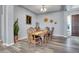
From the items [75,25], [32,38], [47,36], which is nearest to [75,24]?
[75,25]

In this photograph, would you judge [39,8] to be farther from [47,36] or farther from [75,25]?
[75,25]

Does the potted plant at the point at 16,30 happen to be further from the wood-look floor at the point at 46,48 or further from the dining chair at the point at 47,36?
the dining chair at the point at 47,36

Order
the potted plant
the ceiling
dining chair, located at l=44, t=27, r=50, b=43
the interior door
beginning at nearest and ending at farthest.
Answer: the ceiling → the potted plant → the interior door → dining chair, located at l=44, t=27, r=50, b=43

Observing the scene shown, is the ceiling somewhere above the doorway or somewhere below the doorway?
above

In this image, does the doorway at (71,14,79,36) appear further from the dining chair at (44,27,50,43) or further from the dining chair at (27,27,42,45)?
the dining chair at (27,27,42,45)

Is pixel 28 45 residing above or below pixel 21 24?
below

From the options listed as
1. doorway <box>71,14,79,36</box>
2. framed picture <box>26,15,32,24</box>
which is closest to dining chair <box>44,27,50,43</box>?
framed picture <box>26,15,32,24</box>

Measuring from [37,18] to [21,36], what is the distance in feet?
2.05

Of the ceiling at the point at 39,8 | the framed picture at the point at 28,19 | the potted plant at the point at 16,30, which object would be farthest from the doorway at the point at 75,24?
the potted plant at the point at 16,30
